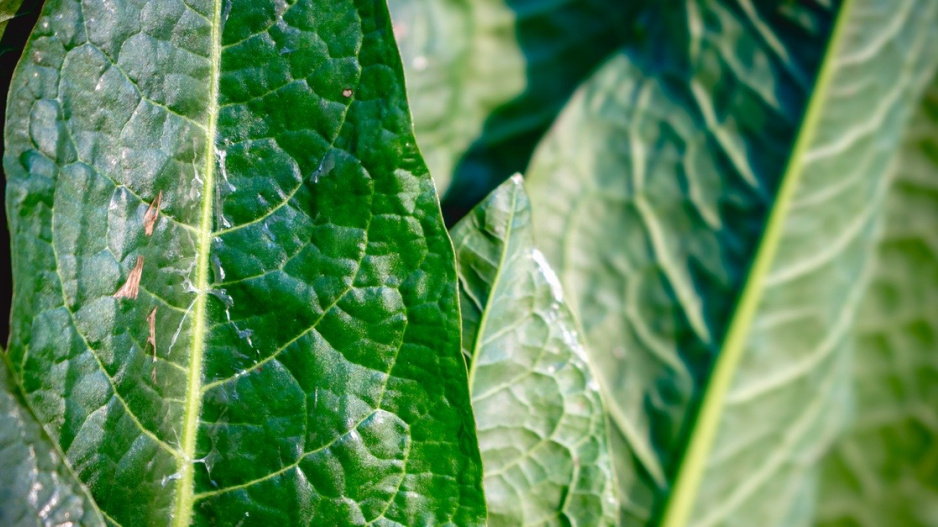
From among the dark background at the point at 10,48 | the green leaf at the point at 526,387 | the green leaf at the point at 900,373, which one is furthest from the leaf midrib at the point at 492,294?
the green leaf at the point at 900,373

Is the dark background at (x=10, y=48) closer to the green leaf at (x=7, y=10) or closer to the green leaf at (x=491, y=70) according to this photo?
the green leaf at (x=7, y=10)

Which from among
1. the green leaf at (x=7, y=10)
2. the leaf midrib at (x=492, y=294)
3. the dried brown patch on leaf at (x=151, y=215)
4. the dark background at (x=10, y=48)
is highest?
the green leaf at (x=7, y=10)

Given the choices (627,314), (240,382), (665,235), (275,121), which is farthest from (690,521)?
(275,121)

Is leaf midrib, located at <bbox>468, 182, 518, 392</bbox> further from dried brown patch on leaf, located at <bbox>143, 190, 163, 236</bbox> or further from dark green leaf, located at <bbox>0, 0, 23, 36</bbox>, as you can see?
dark green leaf, located at <bbox>0, 0, 23, 36</bbox>

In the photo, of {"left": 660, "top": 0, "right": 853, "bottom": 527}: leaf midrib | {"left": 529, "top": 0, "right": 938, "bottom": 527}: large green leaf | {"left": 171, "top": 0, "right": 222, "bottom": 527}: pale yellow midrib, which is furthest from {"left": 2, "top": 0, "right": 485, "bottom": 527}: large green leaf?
{"left": 660, "top": 0, "right": 853, "bottom": 527}: leaf midrib

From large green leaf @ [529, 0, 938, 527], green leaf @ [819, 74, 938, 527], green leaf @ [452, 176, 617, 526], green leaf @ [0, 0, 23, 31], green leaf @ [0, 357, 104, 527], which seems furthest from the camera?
green leaf @ [819, 74, 938, 527]

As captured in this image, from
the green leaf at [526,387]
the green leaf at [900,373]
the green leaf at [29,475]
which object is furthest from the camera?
the green leaf at [900,373]
